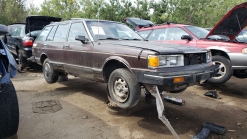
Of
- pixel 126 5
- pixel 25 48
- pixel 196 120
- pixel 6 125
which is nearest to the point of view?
pixel 6 125

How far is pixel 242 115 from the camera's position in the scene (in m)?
3.76

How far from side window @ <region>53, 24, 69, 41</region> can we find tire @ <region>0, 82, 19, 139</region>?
232cm

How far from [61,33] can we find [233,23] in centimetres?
418

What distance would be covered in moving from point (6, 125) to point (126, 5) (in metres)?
21.0

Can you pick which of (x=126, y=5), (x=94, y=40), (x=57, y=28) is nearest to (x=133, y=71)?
(x=94, y=40)

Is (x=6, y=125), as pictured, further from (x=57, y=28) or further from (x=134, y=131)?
(x=57, y=28)

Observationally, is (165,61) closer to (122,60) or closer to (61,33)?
(122,60)

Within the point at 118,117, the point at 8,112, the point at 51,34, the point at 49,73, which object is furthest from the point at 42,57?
the point at 8,112

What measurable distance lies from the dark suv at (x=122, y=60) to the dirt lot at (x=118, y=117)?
0.44 meters

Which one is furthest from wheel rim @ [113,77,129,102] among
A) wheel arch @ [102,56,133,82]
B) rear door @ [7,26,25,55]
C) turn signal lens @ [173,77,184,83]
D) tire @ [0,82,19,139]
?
rear door @ [7,26,25,55]

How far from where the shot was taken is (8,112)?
99.0 inches

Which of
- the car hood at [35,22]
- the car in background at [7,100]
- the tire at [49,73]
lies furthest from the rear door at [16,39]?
the car in background at [7,100]

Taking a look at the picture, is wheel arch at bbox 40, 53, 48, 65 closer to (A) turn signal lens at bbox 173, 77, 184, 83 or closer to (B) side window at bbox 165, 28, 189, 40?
(B) side window at bbox 165, 28, 189, 40

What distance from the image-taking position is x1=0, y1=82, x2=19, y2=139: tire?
2484mm
